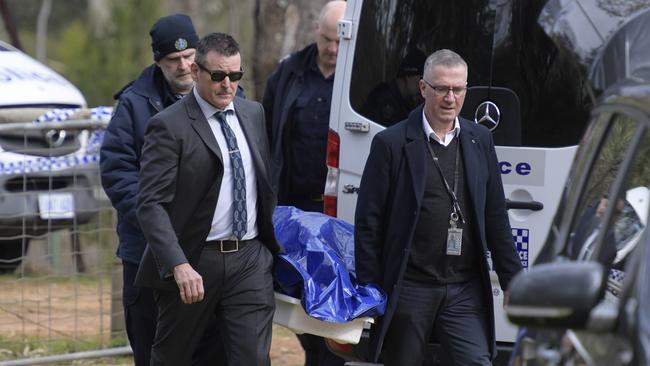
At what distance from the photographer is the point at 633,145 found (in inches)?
157

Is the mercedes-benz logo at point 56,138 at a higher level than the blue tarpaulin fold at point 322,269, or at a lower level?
lower

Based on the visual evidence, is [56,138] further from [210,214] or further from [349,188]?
[210,214]

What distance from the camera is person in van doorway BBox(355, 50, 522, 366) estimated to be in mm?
6207

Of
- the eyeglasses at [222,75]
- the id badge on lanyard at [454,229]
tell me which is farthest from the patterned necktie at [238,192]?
the id badge on lanyard at [454,229]

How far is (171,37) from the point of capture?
22.4ft

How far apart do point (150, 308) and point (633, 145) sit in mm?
3419

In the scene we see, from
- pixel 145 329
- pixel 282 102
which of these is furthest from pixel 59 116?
pixel 145 329

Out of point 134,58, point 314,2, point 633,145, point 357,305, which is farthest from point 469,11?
point 134,58

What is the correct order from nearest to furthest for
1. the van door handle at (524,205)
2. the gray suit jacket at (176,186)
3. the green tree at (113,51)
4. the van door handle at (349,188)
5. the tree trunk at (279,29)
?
the gray suit jacket at (176,186)
the van door handle at (524,205)
the van door handle at (349,188)
the tree trunk at (279,29)
the green tree at (113,51)

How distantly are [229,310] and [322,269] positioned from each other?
1.49 feet

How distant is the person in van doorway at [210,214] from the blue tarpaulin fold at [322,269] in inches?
5.4

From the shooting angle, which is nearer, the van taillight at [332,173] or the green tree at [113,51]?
the van taillight at [332,173]

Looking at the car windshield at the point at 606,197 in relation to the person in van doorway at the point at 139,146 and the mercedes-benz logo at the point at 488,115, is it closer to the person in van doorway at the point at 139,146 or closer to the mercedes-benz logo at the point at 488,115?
the mercedes-benz logo at the point at 488,115

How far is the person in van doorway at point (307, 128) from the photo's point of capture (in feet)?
27.0
